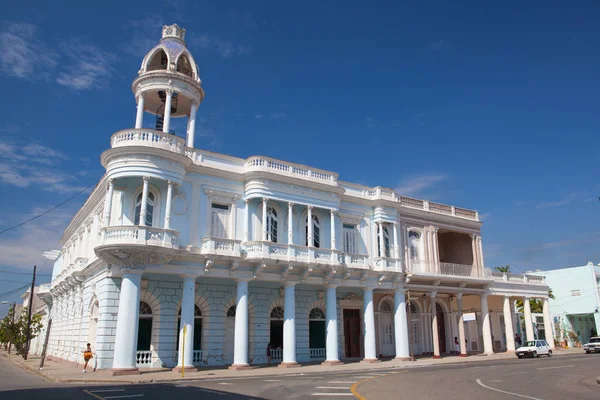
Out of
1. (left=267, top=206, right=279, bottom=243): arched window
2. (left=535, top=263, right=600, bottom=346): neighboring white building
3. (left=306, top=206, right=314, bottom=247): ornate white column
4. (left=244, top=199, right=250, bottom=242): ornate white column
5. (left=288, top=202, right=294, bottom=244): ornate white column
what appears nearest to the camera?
(left=244, top=199, right=250, bottom=242): ornate white column

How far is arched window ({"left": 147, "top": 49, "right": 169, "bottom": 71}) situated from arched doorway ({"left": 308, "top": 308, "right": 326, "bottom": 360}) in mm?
17467

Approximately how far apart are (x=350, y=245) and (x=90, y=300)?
15590 millimetres

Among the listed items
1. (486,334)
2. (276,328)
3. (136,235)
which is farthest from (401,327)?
(136,235)

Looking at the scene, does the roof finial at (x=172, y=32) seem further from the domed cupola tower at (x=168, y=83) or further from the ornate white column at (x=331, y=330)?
the ornate white column at (x=331, y=330)

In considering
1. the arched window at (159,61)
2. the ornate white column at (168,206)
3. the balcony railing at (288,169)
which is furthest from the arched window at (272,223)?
the arched window at (159,61)

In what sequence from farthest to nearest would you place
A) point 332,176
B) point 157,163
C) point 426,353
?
point 426,353
point 332,176
point 157,163

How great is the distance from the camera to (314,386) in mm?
15961

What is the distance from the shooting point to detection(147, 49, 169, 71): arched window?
28.6 m

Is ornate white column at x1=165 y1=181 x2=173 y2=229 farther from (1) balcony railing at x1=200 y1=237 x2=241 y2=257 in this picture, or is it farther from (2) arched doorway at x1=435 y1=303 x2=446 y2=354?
(2) arched doorway at x1=435 y1=303 x2=446 y2=354

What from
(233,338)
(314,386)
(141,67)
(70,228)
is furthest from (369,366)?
(70,228)

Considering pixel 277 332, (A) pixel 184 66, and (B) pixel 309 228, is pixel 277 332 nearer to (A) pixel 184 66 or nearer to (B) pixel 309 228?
(B) pixel 309 228

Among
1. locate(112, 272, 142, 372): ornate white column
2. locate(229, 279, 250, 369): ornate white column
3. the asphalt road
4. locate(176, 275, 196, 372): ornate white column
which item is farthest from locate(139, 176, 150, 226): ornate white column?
the asphalt road

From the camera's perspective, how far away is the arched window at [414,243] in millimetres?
34406

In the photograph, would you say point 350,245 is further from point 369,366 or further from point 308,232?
point 369,366
